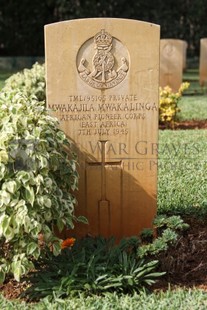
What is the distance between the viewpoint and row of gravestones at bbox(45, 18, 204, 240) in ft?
12.2

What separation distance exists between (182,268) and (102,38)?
1.54 m

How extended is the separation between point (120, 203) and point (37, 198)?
3.31 ft

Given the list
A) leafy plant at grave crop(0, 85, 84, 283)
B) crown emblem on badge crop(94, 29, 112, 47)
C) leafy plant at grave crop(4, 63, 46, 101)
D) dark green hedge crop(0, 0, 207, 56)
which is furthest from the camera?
dark green hedge crop(0, 0, 207, 56)

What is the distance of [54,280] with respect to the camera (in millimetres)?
3244

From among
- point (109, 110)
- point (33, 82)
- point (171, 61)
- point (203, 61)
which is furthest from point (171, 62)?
point (109, 110)

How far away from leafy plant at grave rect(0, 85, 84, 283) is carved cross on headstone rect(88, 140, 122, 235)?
1.46 feet

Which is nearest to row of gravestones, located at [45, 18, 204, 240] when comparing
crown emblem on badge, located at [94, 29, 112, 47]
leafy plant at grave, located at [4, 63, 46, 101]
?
crown emblem on badge, located at [94, 29, 112, 47]

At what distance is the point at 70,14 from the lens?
20500mm

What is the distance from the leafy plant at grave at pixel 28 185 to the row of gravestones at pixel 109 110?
1.16 ft

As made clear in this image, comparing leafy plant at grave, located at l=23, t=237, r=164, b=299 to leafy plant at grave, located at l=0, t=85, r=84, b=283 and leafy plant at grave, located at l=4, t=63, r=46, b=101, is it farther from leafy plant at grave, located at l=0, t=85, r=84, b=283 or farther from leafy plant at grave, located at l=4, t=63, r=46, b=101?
leafy plant at grave, located at l=4, t=63, r=46, b=101

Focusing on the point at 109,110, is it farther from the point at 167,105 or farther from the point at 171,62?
the point at 171,62

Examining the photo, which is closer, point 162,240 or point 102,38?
point 162,240

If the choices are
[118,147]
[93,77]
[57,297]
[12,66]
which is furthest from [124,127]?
[12,66]

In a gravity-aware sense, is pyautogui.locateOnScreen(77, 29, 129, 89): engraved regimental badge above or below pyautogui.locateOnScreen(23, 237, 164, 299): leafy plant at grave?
above
